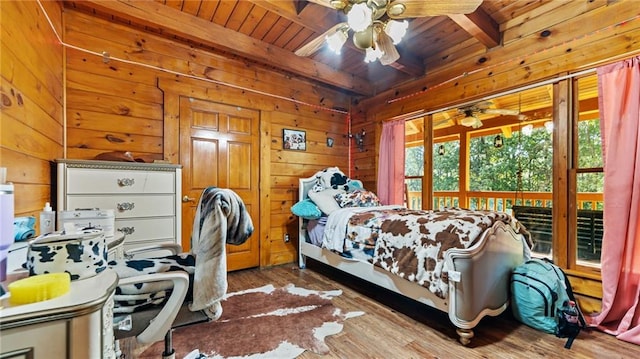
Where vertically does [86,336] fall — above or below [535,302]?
above

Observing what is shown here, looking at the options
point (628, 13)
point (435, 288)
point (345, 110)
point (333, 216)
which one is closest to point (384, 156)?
point (345, 110)

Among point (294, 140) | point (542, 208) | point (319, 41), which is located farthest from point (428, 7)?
point (542, 208)

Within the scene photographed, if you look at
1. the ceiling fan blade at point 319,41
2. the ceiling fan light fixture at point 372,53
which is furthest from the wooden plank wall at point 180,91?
the ceiling fan light fixture at point 372,53

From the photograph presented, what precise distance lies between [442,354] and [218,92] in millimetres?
3250

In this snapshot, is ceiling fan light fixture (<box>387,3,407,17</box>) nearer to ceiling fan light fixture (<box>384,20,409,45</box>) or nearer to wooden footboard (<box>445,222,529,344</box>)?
ceiling fan light fixture (<box>384,20,409,45</box>)

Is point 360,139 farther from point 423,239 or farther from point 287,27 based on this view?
point 423,239

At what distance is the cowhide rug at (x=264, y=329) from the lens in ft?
5.71

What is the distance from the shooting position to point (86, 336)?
2.31 feet

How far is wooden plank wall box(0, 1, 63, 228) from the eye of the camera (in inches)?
52.5

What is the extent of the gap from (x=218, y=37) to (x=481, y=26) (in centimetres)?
258

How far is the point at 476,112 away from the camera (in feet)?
11.7

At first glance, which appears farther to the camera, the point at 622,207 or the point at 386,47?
the point at 386,47

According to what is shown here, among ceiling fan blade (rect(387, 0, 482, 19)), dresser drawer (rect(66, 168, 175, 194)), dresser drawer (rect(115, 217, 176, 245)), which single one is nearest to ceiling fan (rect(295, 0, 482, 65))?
ceiling fan blade (rect(387, 0, 482, 19))

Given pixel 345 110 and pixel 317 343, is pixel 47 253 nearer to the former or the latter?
pixel 317 343
